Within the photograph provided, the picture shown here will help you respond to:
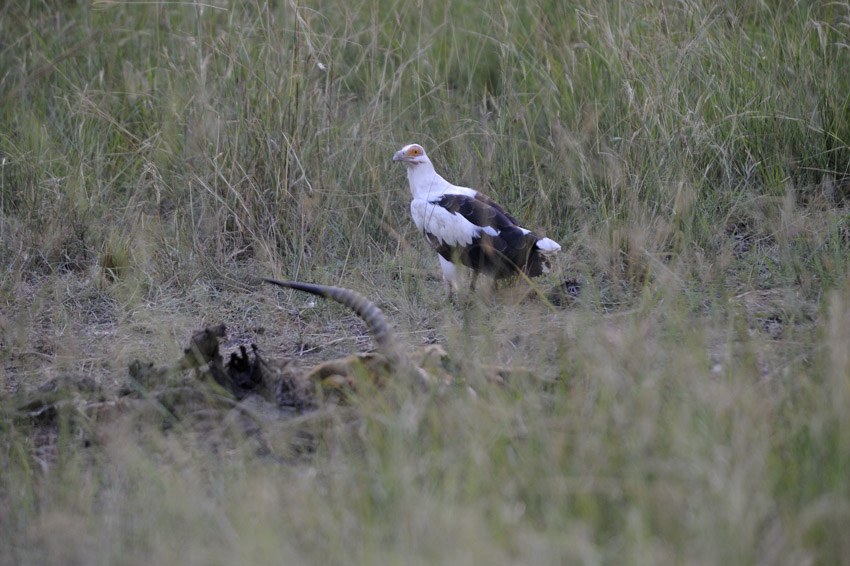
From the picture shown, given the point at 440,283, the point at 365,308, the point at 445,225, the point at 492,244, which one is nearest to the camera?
the point at 365,308

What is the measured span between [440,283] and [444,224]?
0.45 meters

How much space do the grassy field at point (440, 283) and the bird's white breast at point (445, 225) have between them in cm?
18

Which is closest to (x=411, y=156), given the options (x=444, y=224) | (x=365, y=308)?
(x=444, y=224)

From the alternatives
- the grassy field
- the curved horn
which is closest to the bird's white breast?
the grassy field

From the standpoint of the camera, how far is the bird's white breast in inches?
148

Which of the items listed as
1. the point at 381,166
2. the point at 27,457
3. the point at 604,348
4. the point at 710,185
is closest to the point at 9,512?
the point at 27,457

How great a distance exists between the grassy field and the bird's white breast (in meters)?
0.18

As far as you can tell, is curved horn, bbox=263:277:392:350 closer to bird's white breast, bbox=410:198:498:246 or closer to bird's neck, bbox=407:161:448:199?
bird's white breast, bbox=410:198:498:246

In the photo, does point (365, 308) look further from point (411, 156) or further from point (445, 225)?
point (411, 156)

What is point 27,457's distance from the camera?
2.29 meters

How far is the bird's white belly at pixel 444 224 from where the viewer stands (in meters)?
3.76

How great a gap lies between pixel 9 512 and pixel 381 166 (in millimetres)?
3012

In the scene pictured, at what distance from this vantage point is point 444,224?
12.6ft

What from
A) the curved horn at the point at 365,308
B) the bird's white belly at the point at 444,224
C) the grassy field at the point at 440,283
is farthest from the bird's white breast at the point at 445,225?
the curved horn at the point at 365,308
